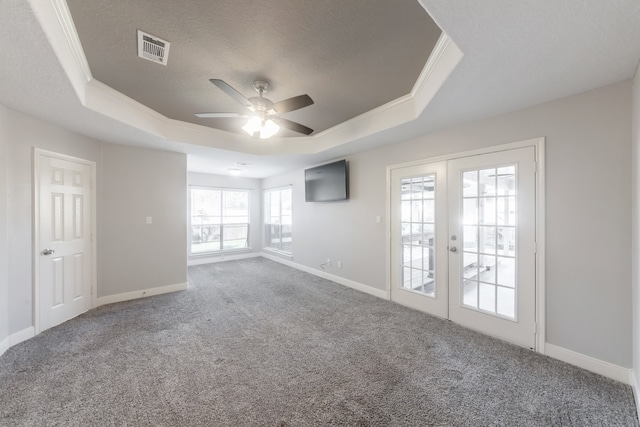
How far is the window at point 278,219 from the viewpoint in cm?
658

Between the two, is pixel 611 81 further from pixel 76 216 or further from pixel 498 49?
pixel 76 216

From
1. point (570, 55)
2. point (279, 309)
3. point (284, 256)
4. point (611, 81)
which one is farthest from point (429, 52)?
point (284, 256)

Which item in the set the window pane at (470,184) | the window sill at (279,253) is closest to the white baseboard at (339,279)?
the window sill at (279,253)

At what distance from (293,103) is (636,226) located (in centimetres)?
286

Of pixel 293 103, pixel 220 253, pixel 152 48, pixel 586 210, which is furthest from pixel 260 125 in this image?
pixel 220 253

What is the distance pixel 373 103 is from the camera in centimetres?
304

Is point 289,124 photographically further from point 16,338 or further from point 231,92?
point 16,338

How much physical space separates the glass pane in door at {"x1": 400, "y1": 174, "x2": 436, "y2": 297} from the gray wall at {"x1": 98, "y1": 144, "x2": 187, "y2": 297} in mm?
3737

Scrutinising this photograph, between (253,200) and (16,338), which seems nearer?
(16,338)

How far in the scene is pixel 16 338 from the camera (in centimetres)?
254

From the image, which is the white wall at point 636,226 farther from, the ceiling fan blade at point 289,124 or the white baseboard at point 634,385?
the ceiling fan blade at point 289,124

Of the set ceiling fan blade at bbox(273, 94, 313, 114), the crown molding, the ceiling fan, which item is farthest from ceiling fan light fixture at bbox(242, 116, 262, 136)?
the crown molding

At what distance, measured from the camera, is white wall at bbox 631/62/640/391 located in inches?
69.4

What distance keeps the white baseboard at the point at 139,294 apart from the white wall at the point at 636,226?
210 inches
